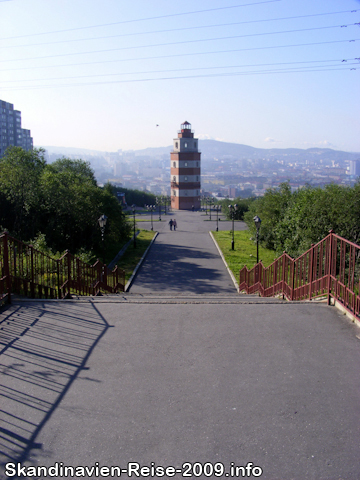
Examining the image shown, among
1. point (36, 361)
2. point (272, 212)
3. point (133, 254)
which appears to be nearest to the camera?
point (36, 361)

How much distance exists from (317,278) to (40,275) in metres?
5.74

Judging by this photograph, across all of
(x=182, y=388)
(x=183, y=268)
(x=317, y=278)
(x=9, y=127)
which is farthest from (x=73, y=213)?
(x=9, y=127)

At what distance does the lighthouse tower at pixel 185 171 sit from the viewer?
7324 cm

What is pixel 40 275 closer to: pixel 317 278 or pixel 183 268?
pixel 317 278

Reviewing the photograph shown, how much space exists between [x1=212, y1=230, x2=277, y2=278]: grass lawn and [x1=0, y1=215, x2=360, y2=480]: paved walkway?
14.9 metres

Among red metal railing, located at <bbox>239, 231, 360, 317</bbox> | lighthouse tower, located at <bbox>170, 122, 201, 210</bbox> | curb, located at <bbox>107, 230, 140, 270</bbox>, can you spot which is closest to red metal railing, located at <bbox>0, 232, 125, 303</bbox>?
red metal railing, located at <bbox>239, 231, 360, 317</bbox>

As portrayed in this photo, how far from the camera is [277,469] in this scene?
131 inches

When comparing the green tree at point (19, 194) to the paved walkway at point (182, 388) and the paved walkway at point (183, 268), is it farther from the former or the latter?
the paved walkway at point (182, 388)

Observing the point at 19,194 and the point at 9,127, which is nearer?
the point at 19,194

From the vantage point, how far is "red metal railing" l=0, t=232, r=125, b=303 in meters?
7.12

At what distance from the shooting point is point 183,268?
75.6 ft

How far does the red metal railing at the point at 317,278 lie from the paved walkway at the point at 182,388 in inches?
15.6

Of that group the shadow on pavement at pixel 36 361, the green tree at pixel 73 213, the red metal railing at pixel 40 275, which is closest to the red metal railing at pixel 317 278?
the shadow on pavement at pixel 36 361

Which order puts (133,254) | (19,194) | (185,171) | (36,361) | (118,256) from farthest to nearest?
(185,171)
(133,254)
(118,256)
(19,194)
(36,361)
